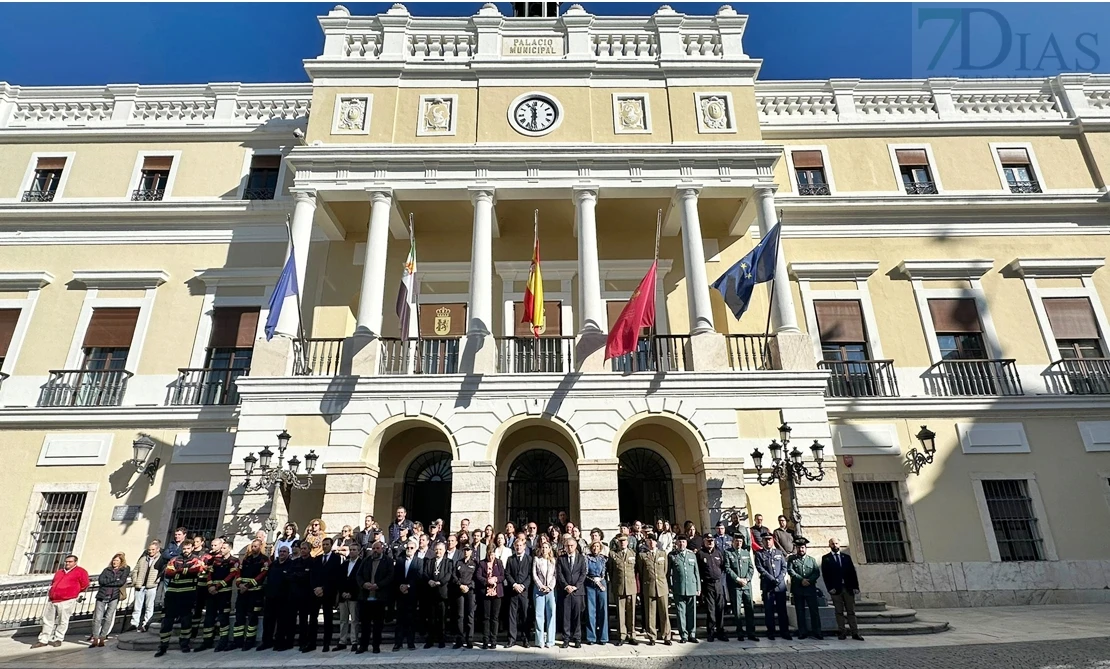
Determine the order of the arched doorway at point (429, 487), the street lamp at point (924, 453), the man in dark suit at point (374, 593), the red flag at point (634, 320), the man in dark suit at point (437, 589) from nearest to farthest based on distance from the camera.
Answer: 1. the man in dark suit at point (374, 593)
2. the man in dark suit at point (437, 589)
3. the red flag at point (634, 320)
4. the street lamp at point (924, 453)
5. the arched doorway at point (429, 487)

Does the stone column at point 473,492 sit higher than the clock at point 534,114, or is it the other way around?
the clock at point 534,114

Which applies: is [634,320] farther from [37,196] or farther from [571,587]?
[37,196]

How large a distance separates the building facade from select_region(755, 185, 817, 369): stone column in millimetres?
85

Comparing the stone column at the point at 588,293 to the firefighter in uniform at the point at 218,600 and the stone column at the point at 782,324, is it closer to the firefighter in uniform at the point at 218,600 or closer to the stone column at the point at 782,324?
the stone column at the point at 782,324

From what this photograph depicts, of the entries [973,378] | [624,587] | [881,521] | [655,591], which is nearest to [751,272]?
[881,521]

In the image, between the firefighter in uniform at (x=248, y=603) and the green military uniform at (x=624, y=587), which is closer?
the firefighter in uniform at (x=248, y=603)

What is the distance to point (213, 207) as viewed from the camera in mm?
16438

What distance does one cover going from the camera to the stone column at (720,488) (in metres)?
11.6

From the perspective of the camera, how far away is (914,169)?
690 inches

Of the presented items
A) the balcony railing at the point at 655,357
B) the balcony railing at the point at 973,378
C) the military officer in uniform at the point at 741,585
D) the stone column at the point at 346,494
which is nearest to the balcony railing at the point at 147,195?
the stone column at the point at 346,494

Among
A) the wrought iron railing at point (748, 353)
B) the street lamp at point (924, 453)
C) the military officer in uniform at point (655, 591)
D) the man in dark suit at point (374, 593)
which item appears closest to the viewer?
the man in dark suit at point (374, 593)

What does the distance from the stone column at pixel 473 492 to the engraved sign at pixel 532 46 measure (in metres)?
10.9

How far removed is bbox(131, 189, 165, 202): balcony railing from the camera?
16.8 m

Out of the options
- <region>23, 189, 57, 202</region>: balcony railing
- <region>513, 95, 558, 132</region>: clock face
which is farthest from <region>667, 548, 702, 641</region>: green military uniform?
<region>23, 189, 57, 202</region>: balcony railing
